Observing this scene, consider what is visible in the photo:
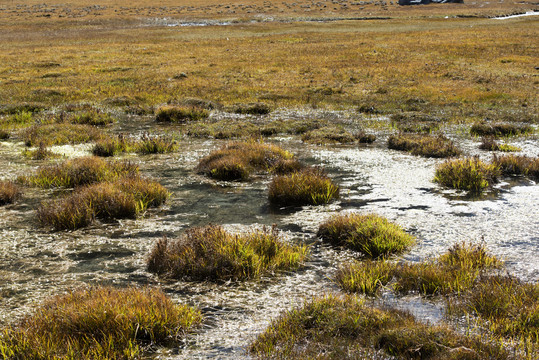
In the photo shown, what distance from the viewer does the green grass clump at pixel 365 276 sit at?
7102 mm

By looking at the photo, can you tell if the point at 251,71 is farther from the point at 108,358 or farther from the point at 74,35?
the point at 74,35

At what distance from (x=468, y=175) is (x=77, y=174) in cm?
958

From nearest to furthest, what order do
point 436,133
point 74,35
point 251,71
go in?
point 436,133, point 251,71, point 74,35

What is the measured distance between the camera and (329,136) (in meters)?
18.0

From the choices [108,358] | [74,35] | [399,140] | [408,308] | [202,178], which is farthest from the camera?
[74,35]

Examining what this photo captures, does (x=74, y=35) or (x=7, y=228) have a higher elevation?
(x=74, y=35)

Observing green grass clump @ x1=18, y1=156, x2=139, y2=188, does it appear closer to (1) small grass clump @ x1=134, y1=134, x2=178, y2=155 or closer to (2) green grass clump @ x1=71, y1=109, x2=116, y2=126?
(1) small grass clump @ x1=134, y1=134, x2=178, y2=155

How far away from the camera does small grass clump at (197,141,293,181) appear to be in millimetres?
13625

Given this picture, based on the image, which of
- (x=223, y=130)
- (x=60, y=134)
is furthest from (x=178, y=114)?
(x=60, y=134)

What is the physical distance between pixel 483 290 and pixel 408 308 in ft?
3.34

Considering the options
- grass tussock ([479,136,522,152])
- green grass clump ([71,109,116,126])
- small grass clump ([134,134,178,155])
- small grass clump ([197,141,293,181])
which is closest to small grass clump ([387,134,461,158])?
grass tussock ([479,136,522,152])

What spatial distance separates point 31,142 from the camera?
686 inches

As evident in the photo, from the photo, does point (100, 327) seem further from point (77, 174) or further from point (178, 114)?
point (178, 114)

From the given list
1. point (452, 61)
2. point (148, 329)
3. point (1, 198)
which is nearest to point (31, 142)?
point (1, 198)
